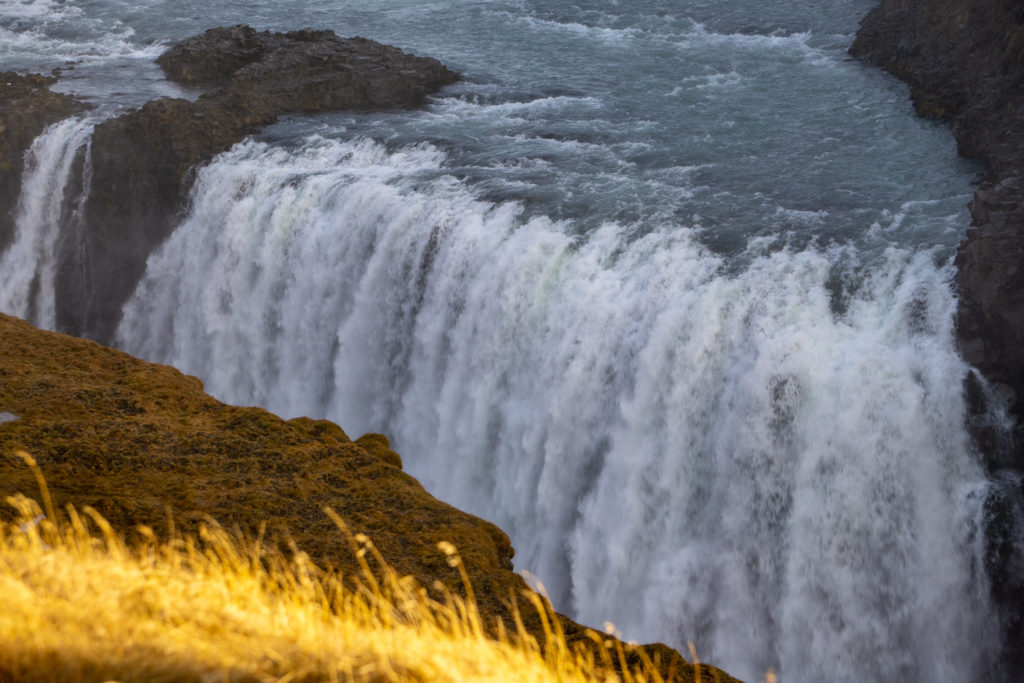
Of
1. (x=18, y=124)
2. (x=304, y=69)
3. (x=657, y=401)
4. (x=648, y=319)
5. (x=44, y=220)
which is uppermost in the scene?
(x=304, y=69)

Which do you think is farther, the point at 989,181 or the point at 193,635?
the point at 989,181

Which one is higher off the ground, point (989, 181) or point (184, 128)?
point (989, 181)

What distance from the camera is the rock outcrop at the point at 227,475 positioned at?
19.9 ft

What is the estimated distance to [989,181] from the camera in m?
16.2

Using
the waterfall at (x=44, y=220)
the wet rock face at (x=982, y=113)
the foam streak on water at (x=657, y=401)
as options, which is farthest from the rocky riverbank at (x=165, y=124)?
the wet rock face at (x=982, y=113)

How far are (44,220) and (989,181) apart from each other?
69.4 ft

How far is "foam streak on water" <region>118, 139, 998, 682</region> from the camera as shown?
1177cm

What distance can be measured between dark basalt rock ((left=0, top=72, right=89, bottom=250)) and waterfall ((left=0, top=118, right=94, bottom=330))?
205 millimetres

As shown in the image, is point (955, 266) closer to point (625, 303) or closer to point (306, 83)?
point (625, 303)

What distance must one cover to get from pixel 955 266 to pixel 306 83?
1623cm

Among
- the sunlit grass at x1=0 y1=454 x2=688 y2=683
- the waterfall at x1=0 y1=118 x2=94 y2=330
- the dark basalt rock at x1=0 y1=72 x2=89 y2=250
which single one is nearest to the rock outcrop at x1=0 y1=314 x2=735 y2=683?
the sunlit grass at x1=0 y1=454 x2=688 y2=683

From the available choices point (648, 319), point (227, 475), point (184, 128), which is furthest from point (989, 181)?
point (184, 128)

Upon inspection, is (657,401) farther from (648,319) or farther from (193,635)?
(193,635)

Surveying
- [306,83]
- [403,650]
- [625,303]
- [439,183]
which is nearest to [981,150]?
[625,303]
